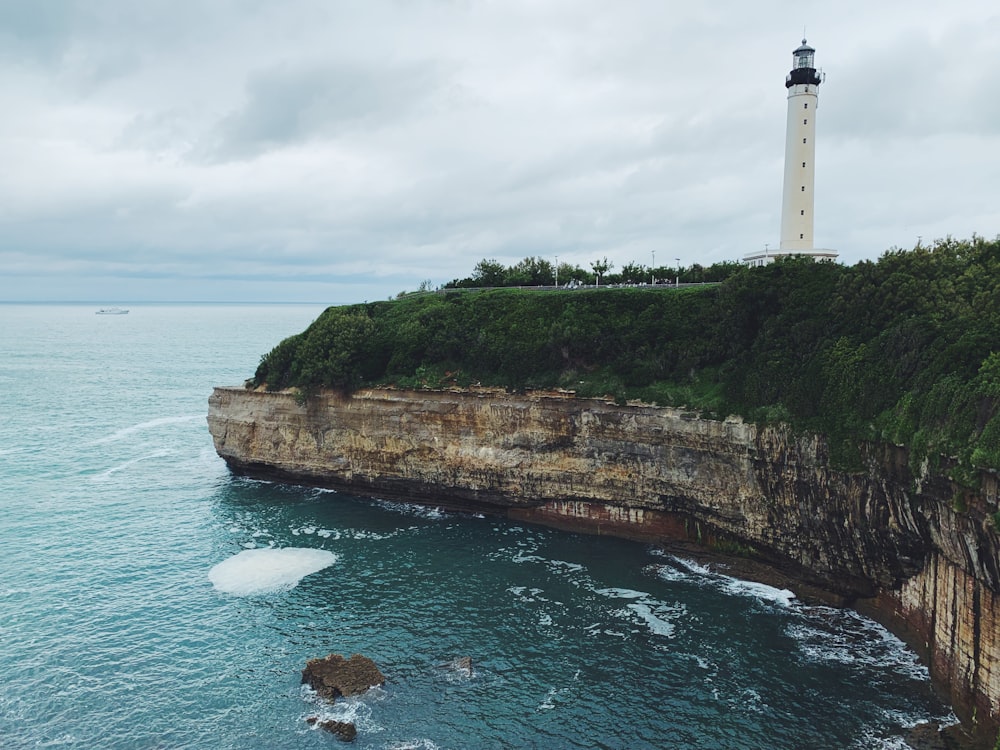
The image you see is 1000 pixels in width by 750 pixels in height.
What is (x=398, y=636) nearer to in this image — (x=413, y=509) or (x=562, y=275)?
(x=413, y=509)

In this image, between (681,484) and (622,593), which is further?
(681,484)

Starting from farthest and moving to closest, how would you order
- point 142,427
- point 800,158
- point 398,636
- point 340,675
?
point 142,427
point 800,158
point 398,636
point 340,675

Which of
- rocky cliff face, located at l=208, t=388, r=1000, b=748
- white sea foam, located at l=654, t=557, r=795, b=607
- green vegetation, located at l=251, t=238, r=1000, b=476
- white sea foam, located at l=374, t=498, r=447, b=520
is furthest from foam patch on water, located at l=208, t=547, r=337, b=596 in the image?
white sea foam, located at l=654, t=557, r=795, b=607

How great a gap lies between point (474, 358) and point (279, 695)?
88.3 feet

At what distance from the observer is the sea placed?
24.9 metres

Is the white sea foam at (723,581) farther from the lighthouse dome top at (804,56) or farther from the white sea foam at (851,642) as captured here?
the lighthouse dome top at (804,56)

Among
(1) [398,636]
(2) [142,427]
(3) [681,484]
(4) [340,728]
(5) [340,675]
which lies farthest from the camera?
(2) [142,427]

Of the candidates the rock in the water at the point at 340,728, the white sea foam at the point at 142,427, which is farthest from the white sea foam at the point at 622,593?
the white sea foam at the point at 142,427

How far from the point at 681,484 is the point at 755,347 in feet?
30.9

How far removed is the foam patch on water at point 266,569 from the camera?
35606 mm

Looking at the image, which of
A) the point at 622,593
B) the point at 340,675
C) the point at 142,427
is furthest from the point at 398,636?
the point at 142,427

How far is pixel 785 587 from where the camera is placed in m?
35.2

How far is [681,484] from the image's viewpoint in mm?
39875

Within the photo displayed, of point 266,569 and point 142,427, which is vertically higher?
point 142,427
